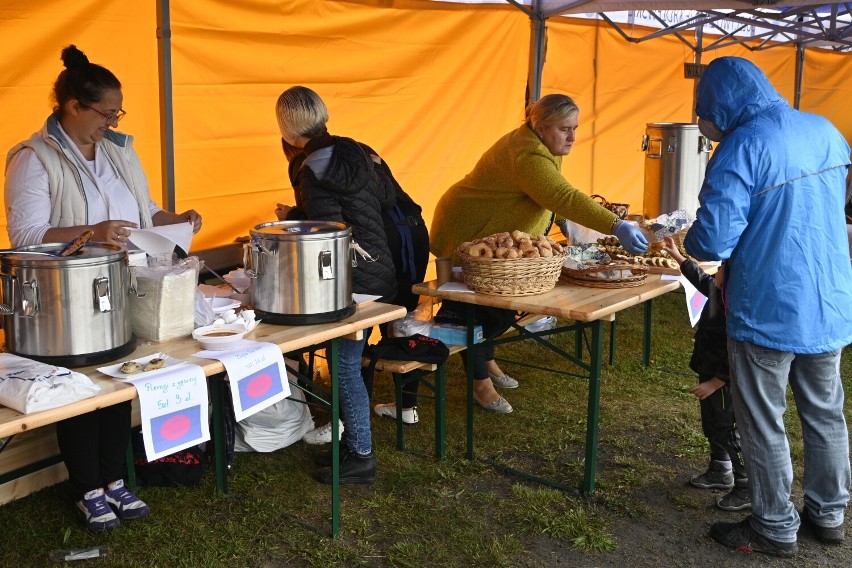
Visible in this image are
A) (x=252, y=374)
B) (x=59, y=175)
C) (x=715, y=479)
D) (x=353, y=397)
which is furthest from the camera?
(x=715, y=479)

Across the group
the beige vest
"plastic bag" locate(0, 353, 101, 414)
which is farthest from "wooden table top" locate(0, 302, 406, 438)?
the beige vest

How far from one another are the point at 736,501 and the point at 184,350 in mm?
2177

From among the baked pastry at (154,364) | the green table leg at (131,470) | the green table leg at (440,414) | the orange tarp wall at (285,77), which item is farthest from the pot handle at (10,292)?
the green table leg at (440,414)

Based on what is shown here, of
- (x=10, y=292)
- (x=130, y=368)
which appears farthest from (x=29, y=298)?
(x=130, y=368)

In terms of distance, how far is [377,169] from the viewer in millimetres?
3736

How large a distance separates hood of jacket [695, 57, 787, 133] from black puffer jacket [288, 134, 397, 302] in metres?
1.26

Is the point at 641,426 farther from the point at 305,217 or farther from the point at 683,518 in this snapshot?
the point at 305,217

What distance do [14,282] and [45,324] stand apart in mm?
128

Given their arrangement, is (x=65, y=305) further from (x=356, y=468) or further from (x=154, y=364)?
(x=356, y=468)

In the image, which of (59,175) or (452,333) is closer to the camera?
(59,175)

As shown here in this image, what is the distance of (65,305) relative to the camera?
2211 mm

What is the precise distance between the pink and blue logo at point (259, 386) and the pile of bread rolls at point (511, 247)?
1.14 meters

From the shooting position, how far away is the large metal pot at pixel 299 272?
2670mm

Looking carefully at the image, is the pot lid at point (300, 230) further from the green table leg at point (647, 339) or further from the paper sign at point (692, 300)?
the green table leg at point (647, 339)
